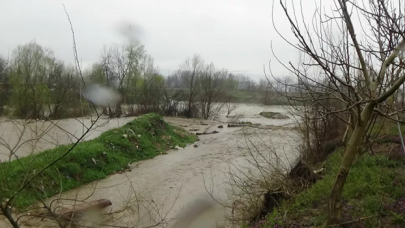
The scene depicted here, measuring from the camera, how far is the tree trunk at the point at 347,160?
13.1ft

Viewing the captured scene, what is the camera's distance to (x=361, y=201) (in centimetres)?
615

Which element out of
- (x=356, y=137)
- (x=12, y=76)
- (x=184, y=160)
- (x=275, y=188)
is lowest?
(x=184, y=160)

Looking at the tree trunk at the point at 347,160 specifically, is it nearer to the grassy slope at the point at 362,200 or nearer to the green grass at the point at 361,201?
the grassy slope at the point at 362,200

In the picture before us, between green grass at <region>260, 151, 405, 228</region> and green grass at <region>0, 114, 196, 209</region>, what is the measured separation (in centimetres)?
496

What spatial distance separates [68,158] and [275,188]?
25.1 feet

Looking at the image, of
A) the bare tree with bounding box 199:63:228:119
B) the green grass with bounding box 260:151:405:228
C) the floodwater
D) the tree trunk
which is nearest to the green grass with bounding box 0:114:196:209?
the floodwater

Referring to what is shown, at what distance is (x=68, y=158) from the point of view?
466 inches

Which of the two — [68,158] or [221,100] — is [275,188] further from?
[221,100]

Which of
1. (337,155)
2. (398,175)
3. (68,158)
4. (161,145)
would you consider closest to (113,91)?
(161,145)

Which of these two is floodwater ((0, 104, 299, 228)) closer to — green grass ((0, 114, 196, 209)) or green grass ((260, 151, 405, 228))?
green grass ((0, 114, 196, 209))

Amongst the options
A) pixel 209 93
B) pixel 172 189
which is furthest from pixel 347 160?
pixel 209 93

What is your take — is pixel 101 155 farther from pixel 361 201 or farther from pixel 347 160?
pixel 347 160

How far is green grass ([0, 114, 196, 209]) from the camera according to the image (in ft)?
28.3

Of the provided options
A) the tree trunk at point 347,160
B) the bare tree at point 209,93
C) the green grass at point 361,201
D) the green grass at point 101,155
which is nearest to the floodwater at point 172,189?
the green grass at point 101,155
